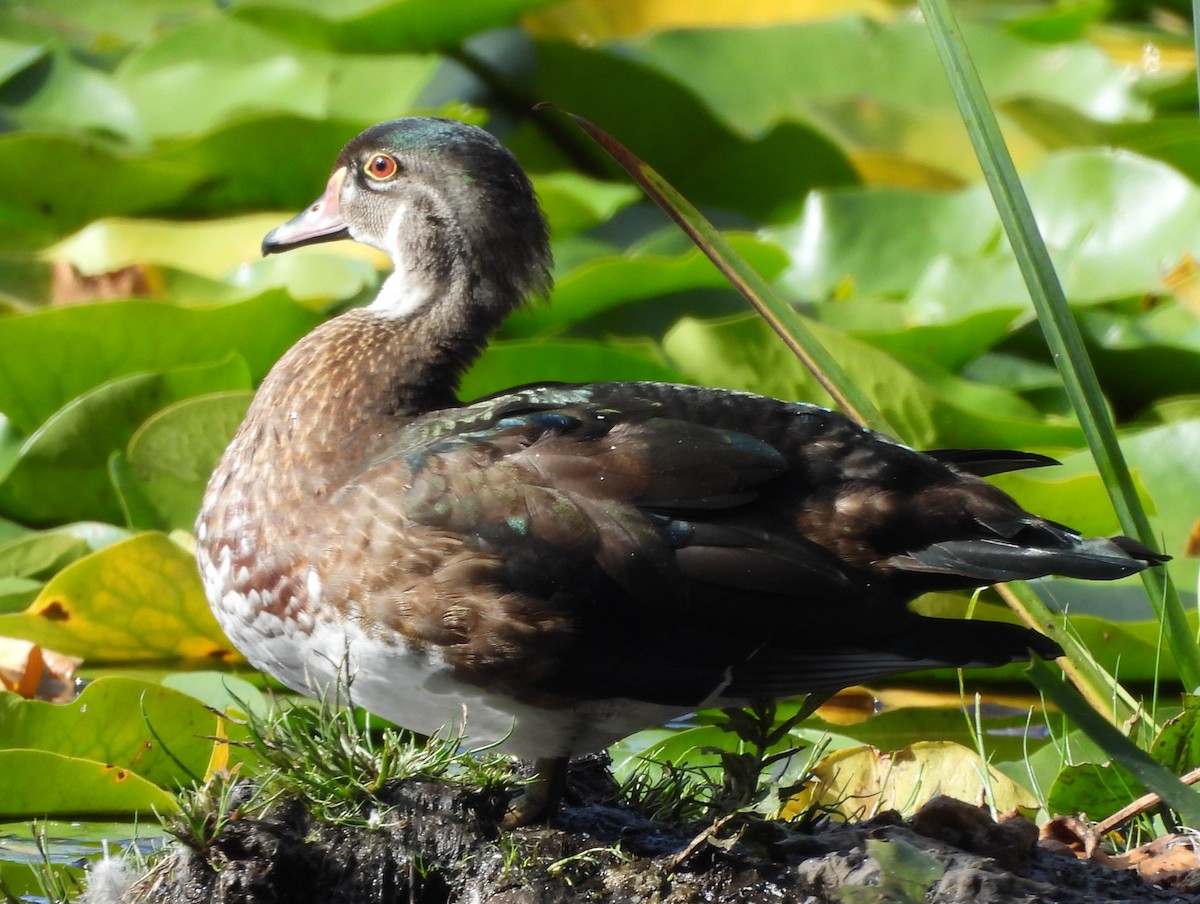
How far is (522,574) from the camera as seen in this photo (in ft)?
8.04

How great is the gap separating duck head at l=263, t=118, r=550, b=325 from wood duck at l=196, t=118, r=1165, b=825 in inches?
14.9

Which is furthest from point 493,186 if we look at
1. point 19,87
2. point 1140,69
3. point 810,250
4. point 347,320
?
point 1140,69

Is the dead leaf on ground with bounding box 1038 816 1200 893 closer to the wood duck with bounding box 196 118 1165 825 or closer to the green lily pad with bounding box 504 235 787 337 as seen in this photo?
the wood duck with bounding box 196 118 1165 825

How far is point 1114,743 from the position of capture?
1.97 metres

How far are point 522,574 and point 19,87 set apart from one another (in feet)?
13.4

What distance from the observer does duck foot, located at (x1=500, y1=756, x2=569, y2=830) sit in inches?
98.3

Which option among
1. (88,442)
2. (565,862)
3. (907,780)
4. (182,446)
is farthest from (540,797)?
(88,442)

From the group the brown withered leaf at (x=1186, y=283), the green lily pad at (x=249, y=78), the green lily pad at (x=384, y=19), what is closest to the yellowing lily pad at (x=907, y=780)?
the brown withered leaf at (x=1186, y=283)

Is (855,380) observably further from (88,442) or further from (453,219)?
(88,442)

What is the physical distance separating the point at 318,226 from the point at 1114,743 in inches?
81.4

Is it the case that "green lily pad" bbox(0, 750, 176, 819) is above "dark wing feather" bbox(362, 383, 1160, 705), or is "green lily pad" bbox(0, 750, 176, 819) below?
below

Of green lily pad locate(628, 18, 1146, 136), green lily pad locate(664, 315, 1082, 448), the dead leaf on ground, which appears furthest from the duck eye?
green lily pad locate(628, 18, 1146, 136)

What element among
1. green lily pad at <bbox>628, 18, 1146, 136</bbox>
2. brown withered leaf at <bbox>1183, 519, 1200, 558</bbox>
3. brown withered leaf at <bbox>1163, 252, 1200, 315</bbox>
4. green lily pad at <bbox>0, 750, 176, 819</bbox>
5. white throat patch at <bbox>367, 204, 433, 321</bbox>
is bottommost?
green lily pad at <bbox>0, 750, 176, 819</bbox>

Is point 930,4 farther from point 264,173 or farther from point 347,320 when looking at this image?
point 264,173
